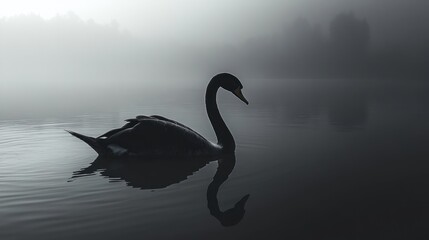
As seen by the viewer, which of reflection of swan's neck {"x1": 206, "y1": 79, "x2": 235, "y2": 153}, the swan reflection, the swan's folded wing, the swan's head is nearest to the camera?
the swan reflection

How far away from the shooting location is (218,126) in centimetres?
1149

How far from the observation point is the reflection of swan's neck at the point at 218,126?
11.1 metres

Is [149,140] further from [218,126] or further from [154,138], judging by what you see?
[218,126]

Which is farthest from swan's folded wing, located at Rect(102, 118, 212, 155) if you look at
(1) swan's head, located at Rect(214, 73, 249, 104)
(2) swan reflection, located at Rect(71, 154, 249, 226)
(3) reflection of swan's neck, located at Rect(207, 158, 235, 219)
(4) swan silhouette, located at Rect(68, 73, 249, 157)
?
(1) swan's head, located at Rect(214, 73, 249, 104)

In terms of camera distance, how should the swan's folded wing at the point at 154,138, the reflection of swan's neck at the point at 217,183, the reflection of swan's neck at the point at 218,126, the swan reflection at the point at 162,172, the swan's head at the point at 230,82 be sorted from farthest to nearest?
the swan's head at the point at 230,82 → the reflection of swan's neck at the point at 218,126 → the swan's folded wing at the point at 154,138 → the swan reflection at the point at 162,172 → the reflection of swan's neck at the point at 217,183

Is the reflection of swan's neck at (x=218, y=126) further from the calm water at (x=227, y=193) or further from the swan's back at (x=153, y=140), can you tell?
the swan's back at (x=153, y=140)

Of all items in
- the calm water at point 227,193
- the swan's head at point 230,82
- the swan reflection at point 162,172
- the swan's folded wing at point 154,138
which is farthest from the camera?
the swan's head at point 230,82

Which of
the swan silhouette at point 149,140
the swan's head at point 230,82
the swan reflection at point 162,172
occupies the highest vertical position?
the swan's head at point 230,82

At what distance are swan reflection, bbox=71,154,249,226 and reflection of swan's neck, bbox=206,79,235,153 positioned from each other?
0.32m

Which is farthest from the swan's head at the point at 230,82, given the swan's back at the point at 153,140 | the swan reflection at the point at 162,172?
the swan's back at the point at 153,140

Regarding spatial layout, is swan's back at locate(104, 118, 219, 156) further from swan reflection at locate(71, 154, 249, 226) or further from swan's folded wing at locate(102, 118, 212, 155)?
swan reflection at locate(71, 154, 249, 226)

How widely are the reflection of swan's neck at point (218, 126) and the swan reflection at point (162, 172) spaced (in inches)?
12.7

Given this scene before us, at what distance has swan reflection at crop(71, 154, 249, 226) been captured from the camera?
680 cm

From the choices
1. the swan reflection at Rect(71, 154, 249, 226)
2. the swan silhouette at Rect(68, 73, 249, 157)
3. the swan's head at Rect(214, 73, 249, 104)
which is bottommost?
the swan reflection at Rect(71, 154, 249, 226)
